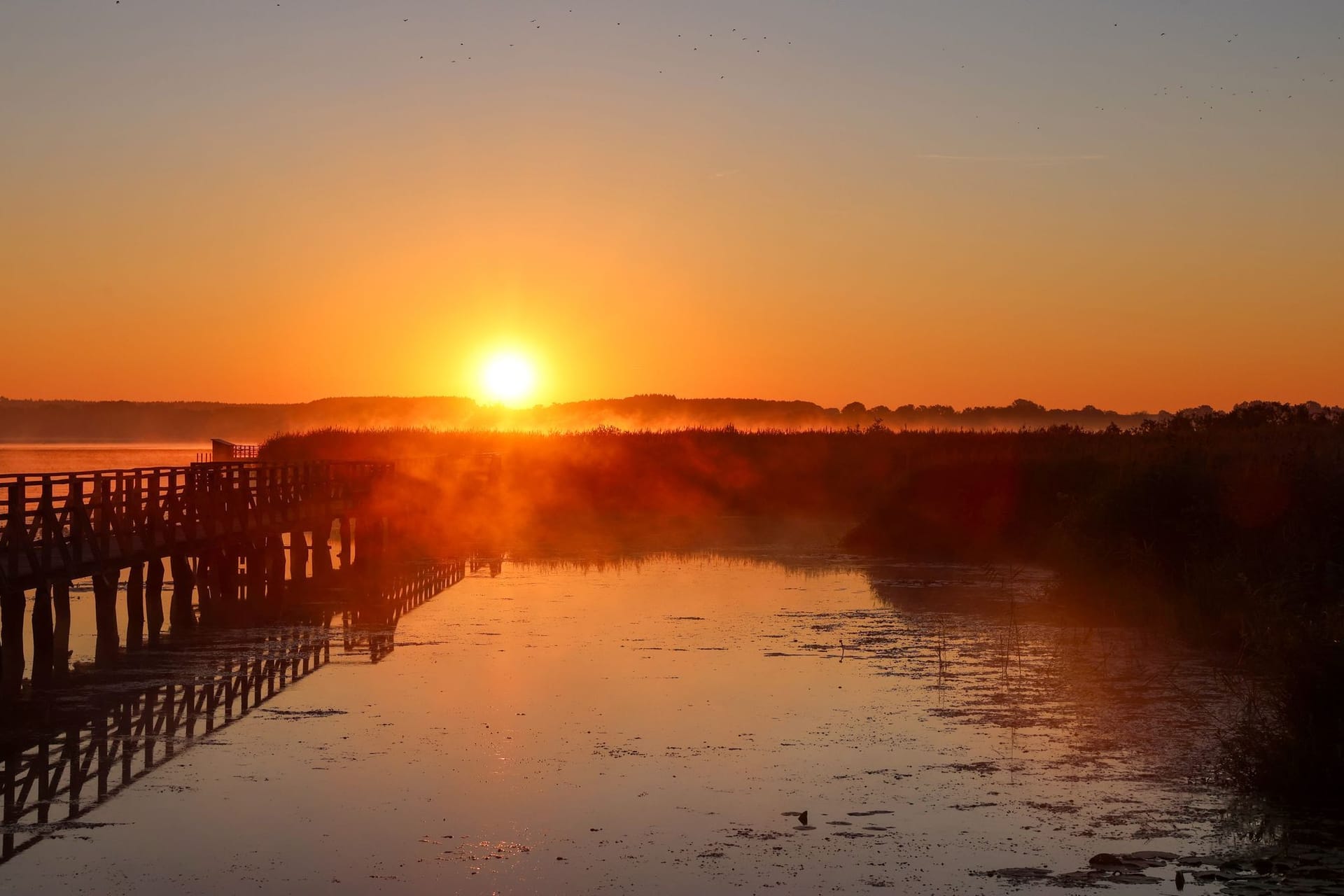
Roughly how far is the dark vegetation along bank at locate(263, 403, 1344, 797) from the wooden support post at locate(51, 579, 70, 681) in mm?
17163

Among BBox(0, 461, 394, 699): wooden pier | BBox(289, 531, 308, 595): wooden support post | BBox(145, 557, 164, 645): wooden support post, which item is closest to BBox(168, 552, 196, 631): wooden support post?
BBox(0, 461, 394, 699): wooden pier

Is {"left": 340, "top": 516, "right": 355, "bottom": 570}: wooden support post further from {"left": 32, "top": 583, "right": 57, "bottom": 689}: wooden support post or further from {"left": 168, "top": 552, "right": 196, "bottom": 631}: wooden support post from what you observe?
{"left": 32, "top": 583, "right": 57, "bottom": 689}: wooden support post

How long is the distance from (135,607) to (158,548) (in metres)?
1.59

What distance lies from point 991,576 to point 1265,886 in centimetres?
2394

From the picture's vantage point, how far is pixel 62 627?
25469 mm

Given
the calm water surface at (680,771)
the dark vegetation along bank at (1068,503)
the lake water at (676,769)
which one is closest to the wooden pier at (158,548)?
the lake water at (676,769)

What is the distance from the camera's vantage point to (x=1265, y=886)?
1076cm

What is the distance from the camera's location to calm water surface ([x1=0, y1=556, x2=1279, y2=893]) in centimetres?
1155

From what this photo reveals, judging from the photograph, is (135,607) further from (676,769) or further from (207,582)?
(676,769)

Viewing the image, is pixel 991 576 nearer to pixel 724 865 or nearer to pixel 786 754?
pixel 786 754

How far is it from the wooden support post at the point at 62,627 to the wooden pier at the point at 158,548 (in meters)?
0.03

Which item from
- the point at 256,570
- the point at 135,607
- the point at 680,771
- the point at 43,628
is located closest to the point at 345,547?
the point at 256,570

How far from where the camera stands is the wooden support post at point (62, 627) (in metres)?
23.5

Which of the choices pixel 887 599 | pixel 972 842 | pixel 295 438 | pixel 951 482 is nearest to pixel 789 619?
pixel 887 599
